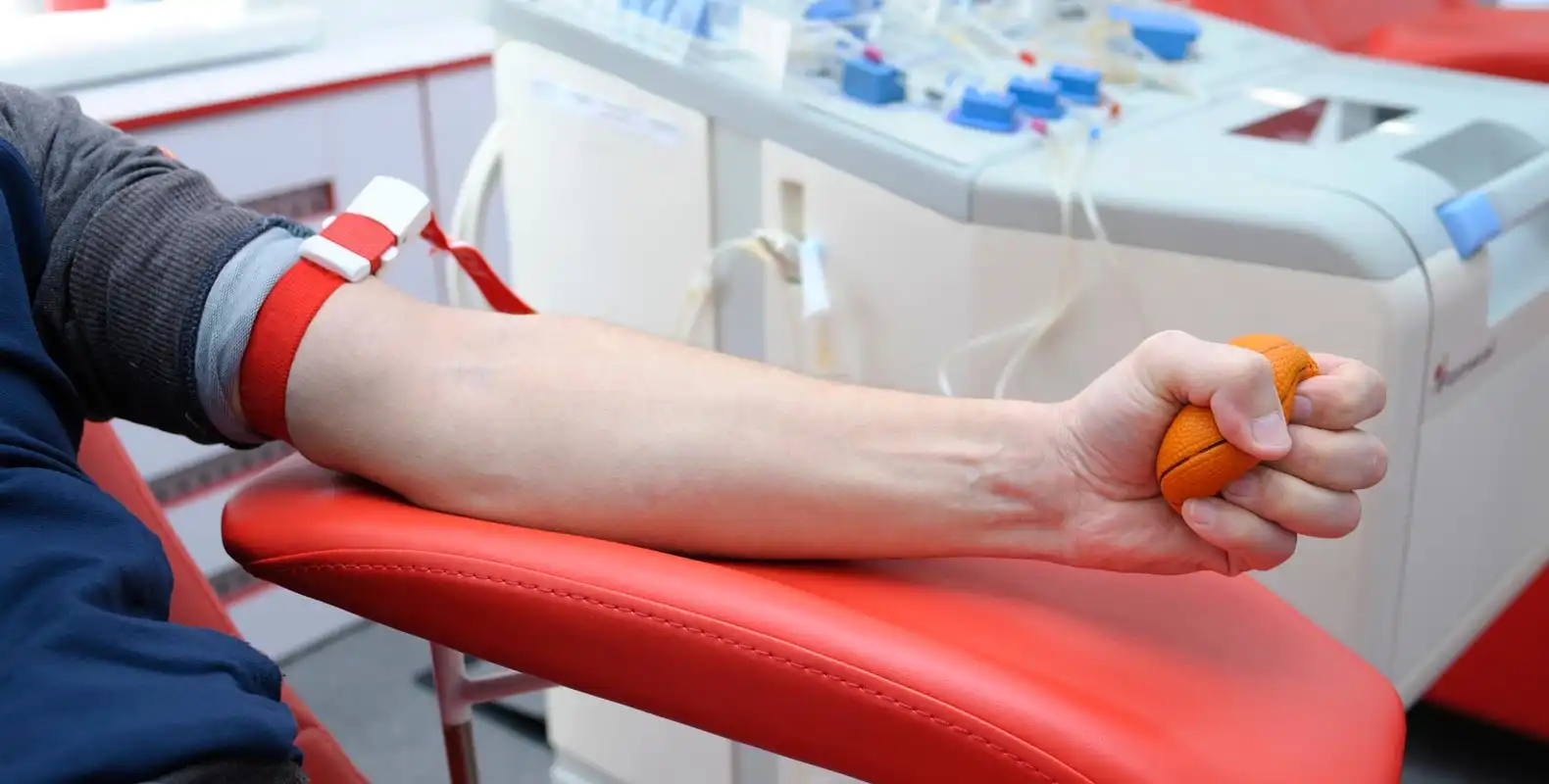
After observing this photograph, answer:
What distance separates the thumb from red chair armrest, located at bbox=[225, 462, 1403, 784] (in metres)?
0.11

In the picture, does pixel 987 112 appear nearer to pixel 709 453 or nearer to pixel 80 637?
pixel 709 453

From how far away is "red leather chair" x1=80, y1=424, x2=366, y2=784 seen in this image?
819 millimetres

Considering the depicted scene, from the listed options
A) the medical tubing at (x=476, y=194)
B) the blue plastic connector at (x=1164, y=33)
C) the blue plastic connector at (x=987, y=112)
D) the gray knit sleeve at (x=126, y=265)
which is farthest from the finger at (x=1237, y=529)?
the medical tubing at (x=476, y=194)

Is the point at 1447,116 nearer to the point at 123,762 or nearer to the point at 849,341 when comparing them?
the point at 849,341

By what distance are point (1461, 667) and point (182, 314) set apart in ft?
4.75

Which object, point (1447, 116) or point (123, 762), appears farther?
point (1447, 116)

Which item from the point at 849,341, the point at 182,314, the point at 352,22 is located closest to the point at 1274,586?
the point at 849,341

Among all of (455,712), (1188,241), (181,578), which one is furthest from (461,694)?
(1188,241)

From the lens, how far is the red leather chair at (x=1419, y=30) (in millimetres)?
1412

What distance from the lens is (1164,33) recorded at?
47.3 inches

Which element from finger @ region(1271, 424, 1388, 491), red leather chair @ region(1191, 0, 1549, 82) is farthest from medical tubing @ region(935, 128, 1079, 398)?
red leather chair @ region(1191, 0, 1549, 82)

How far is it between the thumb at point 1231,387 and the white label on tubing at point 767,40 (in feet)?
1.68

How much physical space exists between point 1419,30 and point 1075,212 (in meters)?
0.79

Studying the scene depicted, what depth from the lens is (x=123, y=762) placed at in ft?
1.73
